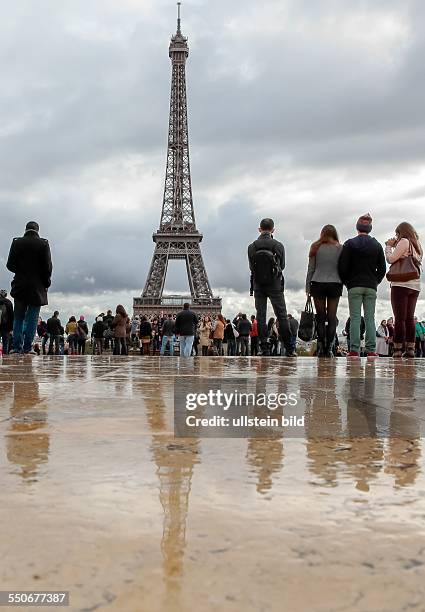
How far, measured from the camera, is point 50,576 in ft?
2.29

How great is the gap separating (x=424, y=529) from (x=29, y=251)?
7694 mm

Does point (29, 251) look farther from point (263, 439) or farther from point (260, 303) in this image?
point (263, 439)

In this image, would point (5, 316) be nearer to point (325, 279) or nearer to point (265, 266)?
point (265, 266)

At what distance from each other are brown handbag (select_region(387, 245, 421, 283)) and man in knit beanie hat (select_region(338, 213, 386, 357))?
0.21 metres

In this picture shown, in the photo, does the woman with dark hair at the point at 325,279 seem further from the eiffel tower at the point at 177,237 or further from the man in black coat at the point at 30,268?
the eiffel tower at the point at 177,237

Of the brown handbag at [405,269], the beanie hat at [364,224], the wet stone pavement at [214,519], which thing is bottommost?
the wet stone pavement at [214,519]

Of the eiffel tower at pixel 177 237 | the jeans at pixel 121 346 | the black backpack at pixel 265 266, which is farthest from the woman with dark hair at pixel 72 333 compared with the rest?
the eiffel tower at pixel 177 237

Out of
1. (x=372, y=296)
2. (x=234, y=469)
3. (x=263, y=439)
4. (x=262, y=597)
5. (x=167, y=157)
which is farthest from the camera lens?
(x=167, y=157)

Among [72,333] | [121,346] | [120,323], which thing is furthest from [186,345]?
[72,333]

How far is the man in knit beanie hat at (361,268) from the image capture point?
7527 millimetres

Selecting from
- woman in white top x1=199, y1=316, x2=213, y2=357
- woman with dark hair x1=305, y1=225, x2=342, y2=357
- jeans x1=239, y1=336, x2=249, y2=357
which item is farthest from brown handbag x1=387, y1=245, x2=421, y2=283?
woman in white top x1=199, y1=316, x2=213, y2=357

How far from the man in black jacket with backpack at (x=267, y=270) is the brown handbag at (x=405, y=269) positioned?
1378mm

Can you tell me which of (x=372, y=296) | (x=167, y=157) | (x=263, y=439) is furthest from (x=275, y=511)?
(x=167, y=157)

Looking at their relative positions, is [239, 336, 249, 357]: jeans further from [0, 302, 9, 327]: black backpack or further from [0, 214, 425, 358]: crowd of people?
[0, 214, 425, 358]: crowd of people
